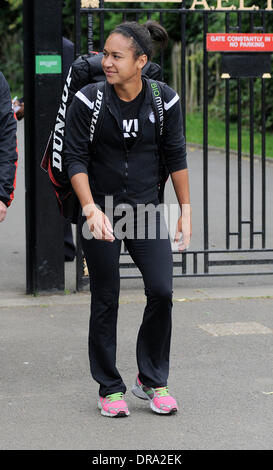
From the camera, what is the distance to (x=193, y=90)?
69.7ft

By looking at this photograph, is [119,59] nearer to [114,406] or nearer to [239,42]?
[114,406]

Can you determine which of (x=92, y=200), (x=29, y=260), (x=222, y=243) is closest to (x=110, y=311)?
(x=92, y=200)

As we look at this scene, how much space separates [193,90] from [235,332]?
15225mm

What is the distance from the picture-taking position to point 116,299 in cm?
481

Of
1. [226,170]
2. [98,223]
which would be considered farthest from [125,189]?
[226,170]

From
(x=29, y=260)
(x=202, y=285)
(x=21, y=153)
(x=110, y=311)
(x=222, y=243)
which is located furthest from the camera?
(x=21, y=153)

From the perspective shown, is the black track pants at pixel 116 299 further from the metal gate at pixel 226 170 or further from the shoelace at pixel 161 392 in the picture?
the metal gate at pixel 226 170

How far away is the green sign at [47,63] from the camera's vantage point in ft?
23.8

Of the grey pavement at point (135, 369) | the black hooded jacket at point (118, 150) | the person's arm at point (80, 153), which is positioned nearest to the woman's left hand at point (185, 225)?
the black hooded jacket at point (118, 150)

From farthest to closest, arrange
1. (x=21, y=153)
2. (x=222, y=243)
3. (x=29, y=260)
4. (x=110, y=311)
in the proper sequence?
(x=21, y=153) → (x=222, y=243) → (x=29, y=260) → (x=110, y=311)

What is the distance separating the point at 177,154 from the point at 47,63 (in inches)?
107
